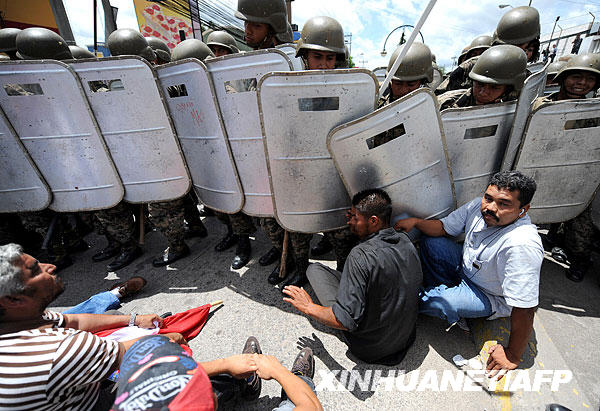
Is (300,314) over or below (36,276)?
below

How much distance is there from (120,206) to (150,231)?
3.14 ft

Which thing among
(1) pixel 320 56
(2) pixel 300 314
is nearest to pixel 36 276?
(2) pixel 300 314

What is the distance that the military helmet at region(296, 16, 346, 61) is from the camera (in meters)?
2.12

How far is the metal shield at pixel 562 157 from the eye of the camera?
1873 millimetres

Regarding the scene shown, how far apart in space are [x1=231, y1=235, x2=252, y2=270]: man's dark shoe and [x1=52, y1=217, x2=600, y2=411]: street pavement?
9cm

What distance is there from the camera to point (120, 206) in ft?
9.32

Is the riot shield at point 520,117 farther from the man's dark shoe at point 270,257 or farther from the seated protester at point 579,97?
the man's dark shoe at point 270,257

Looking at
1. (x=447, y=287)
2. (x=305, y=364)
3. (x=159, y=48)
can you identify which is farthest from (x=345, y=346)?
(x=159, y=48)

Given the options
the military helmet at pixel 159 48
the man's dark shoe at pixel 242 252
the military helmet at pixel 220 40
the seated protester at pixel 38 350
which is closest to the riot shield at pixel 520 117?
the man's dark shoe at pixel 242 252

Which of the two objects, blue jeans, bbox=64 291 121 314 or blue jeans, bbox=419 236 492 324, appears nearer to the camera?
blue jeans, bbox=419 236 492 324

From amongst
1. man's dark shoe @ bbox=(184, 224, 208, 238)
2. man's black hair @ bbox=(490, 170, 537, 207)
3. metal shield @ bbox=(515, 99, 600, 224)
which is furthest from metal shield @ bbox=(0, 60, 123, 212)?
metal shield @ bbox=(515, 99, 600, 224)

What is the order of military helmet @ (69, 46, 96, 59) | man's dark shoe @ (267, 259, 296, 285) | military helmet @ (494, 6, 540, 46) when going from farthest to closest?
military helmet @ (69, 46, 96, 59) → military helmet @ (494, 6, 540, 46) → man's dark shoe @ (267, 259, 296, 285)

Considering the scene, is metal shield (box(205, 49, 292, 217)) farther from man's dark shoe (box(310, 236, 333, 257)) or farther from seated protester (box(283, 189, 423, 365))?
man's dark shoe (box(310, 236, 333, 257))

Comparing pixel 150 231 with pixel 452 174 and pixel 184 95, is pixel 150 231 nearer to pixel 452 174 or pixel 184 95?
pixel 184 95
